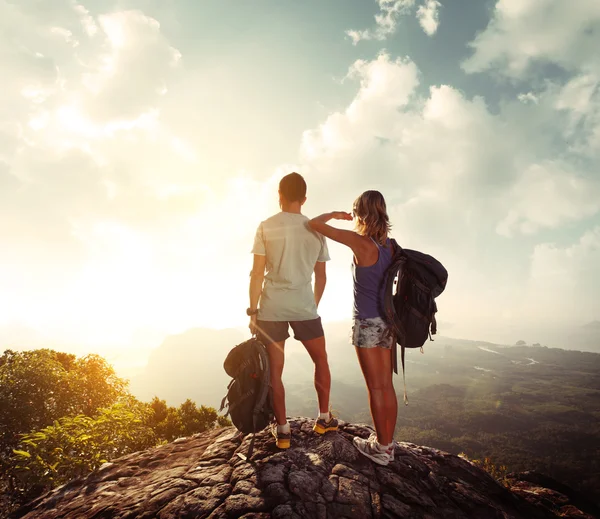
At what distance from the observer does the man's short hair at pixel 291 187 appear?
13.9 ft

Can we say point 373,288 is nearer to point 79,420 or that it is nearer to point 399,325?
point 399,325

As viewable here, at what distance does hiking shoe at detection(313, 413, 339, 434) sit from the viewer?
4820mm

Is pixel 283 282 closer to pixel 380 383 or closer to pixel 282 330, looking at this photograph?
pixel 282 330

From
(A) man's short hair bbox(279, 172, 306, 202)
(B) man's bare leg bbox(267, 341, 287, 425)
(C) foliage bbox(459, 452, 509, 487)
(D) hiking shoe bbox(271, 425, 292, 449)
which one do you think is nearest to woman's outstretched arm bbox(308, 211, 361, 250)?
(A) man's short hair bbox(279, 172, 306, 202)

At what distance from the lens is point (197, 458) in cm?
475

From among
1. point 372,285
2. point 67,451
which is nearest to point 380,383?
point 372,285

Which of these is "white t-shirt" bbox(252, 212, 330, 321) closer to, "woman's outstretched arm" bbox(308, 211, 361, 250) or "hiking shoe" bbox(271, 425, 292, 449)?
"woman's outstretched arm" bbox(308, 211, 361, 250)

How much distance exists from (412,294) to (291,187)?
2.37 m

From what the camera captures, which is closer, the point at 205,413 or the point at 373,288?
the point at 373,288

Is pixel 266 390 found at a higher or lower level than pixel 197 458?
higher

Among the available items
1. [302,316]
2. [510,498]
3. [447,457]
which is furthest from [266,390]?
[510,498]

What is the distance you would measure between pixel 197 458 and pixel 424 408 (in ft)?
718

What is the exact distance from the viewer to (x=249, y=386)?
4.09 metres

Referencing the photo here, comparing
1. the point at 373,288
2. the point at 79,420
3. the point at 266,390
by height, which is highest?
the point at 373,288
